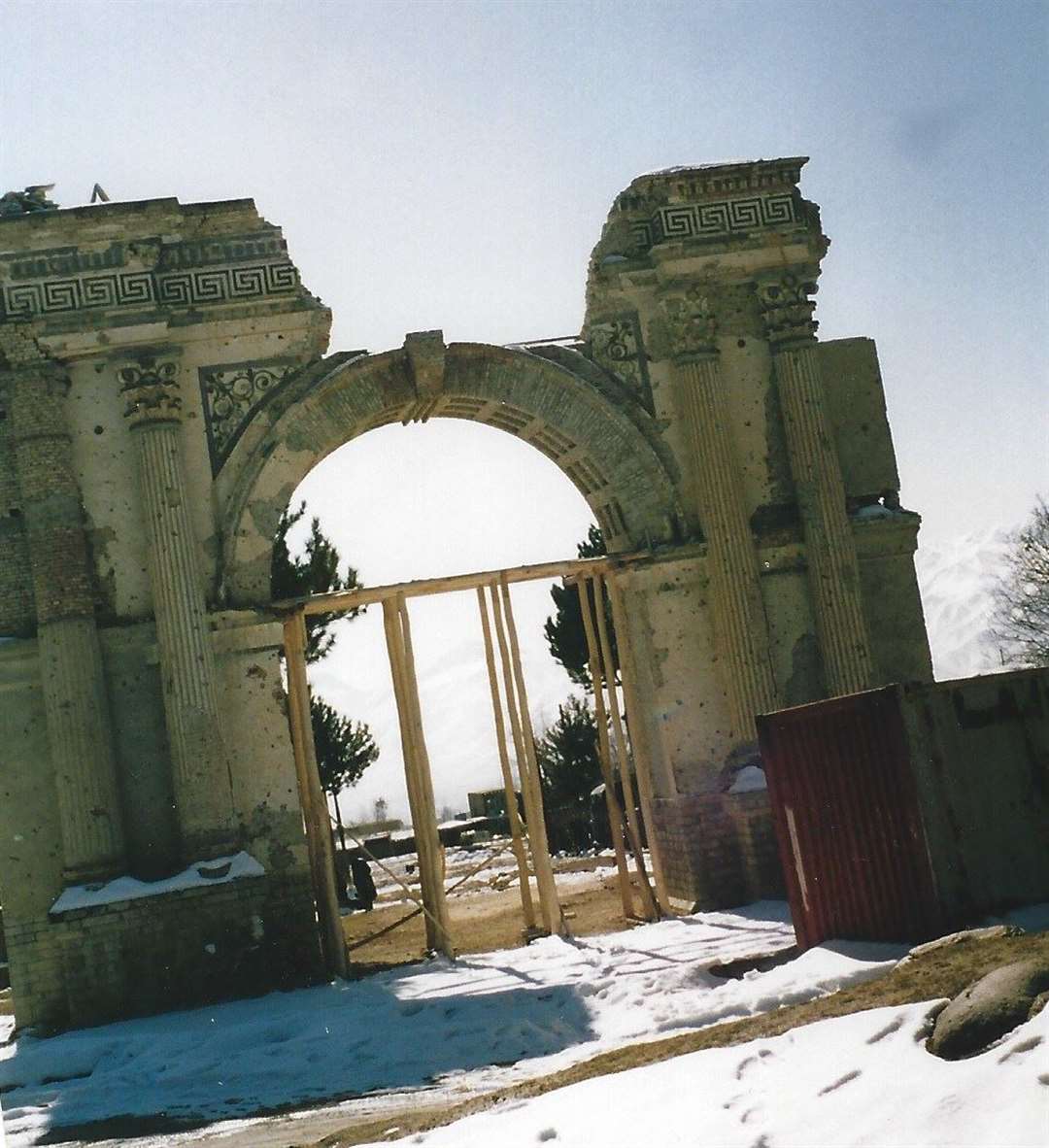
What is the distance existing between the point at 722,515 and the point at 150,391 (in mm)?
5262

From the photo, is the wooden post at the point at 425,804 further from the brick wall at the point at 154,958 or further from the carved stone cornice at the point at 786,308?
the carved stone cornice at the point at 786,308

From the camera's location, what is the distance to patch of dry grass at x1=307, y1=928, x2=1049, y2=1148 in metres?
6.44

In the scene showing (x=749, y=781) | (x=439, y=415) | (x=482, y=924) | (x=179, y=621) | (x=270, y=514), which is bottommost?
(x=482, y=924)

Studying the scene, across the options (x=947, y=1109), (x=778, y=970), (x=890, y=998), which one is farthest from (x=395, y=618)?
(x=947, y=1109)

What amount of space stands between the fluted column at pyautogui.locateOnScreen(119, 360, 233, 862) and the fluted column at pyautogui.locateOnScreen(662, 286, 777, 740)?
459 centimetres

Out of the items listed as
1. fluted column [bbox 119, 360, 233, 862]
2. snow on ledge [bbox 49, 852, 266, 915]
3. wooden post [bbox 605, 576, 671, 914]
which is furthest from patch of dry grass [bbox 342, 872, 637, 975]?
fluted column [bbox 119, 360, 233, 862]

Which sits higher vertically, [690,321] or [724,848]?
[690,321]

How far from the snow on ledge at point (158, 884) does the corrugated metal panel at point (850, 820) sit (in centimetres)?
483

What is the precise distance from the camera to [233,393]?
1304 centimetres

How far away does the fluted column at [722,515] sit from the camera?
42.9 ft

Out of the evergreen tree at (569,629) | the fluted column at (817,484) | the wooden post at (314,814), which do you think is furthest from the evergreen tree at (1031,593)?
the wooden post at (314,814)

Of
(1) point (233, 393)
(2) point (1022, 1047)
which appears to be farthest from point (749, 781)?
(2) point (1022, 1047)

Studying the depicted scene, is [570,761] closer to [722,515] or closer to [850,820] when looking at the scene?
[722,515]

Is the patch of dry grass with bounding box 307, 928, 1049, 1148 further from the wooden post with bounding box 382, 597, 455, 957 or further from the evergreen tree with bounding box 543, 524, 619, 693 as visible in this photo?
the evergreen tree with bounding box 543, 524, 619, 693
